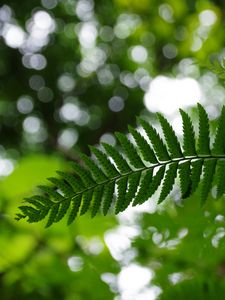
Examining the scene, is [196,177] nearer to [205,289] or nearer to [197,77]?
[205,289]

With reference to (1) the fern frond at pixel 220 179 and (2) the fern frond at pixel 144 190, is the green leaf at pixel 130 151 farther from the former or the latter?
(1) the fern frond at pixel 220 179

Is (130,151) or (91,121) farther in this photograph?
(91,121)

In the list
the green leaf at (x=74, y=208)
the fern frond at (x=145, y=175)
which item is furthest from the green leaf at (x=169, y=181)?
the green leaf at (x=74, y=208)

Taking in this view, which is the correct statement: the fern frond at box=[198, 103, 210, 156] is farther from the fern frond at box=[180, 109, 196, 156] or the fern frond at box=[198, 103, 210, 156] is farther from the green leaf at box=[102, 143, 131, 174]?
the green leaf at box=[102, 143, 131, 174]

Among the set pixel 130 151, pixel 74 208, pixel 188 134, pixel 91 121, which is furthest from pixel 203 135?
pixel 91 121

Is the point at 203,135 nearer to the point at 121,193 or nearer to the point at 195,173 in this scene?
the point at 195,173

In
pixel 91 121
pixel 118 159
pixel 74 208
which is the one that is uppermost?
Result: pixel 91 121

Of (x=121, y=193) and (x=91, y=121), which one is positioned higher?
(x=91, y=121)
